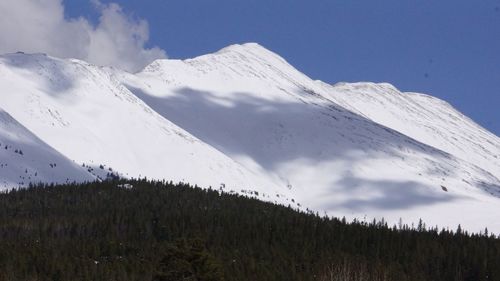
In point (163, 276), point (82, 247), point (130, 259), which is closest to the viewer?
point (163, 276)

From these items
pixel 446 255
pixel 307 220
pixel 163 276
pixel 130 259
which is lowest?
pixel 163 276

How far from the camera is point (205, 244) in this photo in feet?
240

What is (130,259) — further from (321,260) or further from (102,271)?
(321,260)

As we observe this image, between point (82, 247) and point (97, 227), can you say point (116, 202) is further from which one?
point (82, 247)

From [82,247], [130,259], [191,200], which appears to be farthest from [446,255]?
[191,200]

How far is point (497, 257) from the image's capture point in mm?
68250

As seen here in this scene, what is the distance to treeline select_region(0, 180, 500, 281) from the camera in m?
56.2

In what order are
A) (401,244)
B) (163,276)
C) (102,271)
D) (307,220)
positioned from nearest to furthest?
1. (163,276)
2. (102,271)
3. (401,244)
4. (307,220)

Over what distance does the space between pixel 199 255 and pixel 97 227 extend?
5072 centimetres

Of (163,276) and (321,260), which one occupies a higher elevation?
(321,260)

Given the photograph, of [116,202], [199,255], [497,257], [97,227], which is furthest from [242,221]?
[199,255]

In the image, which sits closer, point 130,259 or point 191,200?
point 130,259

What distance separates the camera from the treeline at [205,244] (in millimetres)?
56219

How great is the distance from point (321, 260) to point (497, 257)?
14.1 m
